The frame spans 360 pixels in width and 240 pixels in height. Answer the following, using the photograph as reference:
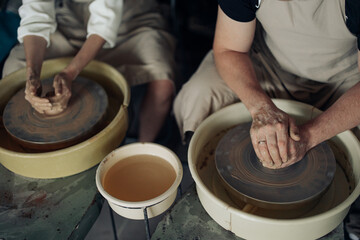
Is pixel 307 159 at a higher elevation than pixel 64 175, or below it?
higher

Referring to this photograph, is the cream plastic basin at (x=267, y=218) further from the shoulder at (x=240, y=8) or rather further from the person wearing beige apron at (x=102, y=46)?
the person wearing beige apron at (x=102, y=46)

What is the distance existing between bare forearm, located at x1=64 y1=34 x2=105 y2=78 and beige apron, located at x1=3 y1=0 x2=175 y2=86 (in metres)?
0.25

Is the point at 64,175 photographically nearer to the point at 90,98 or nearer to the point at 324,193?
the point at 90,98

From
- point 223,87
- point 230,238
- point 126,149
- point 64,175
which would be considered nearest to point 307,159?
point 230,238

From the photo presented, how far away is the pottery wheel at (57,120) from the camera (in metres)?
1.63

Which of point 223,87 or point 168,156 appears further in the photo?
point 223,87

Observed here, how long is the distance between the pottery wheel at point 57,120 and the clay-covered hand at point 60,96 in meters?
0.03

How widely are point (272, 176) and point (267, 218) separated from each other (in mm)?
294

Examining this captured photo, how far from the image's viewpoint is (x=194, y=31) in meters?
3.61

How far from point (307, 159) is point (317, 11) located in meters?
0.60

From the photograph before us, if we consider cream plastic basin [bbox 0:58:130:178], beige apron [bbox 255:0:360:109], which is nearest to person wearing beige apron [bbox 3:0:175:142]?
cream plastic basin [bbox 0:58:130:178]

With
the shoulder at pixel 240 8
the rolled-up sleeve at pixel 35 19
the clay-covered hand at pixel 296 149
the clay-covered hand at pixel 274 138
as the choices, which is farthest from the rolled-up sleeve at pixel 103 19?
the clay-covered hand at pixel 296 149

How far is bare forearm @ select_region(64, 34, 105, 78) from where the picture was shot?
1.84 meters

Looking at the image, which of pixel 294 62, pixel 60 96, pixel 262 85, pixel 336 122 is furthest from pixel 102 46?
pixel 336 122
